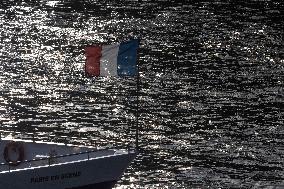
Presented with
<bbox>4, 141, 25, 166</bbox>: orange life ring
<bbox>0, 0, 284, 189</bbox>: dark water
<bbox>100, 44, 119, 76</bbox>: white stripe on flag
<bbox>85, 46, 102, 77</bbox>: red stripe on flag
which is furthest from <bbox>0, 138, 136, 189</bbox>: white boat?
<bbox>0, 0, 284, 189</bbox>: dark water

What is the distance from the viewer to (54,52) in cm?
9319

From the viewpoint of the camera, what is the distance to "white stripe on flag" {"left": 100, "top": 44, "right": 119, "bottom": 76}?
39.5 m

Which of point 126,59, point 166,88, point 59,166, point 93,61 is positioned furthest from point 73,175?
point 166,88

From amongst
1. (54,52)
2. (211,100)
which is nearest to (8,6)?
(54,52)

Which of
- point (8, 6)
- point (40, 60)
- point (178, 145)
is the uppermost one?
point (8, 6)

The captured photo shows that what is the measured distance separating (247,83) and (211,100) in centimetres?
773

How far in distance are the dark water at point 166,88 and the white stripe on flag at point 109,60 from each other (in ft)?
46.8

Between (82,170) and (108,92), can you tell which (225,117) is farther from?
(82,170)

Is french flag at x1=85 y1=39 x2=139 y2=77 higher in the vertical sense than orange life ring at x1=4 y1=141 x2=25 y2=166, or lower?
higher

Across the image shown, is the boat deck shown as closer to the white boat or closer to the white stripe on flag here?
the white boat

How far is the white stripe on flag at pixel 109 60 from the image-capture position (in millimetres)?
39531

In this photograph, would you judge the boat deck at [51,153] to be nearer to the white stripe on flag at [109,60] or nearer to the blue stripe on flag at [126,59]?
the white stripe on flag at [109,60]

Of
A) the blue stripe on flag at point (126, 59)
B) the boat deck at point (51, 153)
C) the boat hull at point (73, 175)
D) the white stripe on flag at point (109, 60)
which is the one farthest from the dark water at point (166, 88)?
the white stripe on flag at point (109, 60)

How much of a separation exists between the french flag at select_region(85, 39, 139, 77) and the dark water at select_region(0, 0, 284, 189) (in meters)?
14.2
